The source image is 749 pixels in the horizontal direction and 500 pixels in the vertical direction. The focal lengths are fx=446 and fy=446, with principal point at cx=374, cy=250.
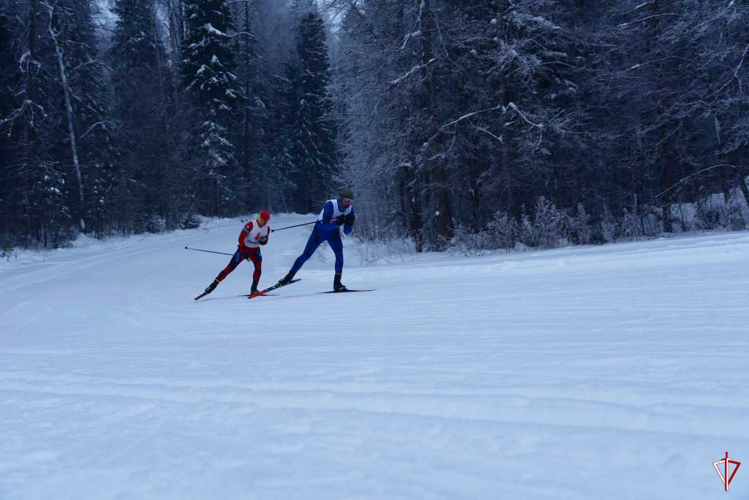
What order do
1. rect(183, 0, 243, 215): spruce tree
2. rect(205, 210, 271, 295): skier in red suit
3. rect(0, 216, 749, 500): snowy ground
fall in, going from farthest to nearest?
1. rect(183, 0, 243, 215): spruce tree
2. rect(205, 210, 271, 295): skier in red suit
3. rect(0, 216, 749, 500): snowy ground

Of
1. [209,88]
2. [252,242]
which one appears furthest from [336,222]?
[209,88]

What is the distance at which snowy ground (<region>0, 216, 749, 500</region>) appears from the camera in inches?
59.7

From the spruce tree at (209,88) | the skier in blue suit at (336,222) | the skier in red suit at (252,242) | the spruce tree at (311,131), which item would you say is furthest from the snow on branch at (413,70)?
the spruce tree at (311,131)

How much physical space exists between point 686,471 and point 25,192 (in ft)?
76.3

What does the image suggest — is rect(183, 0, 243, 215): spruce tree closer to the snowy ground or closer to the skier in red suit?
the skier in red suit

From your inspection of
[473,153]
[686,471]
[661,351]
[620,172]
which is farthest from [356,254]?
[686,471]

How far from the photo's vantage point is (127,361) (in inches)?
137

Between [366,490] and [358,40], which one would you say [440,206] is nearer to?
[358,40]

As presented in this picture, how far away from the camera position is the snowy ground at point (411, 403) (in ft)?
4.97

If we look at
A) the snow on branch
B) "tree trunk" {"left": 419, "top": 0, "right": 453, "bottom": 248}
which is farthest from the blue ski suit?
the snow on branch

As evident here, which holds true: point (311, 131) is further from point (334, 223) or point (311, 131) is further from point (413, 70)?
point (334, 223)

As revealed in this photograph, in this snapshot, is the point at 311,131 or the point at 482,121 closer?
the point at 482,121

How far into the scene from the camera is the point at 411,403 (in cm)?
208

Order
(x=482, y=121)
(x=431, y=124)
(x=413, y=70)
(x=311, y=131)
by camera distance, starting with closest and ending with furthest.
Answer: (x=413, y=70)
(x=431, y=124)
(x=482, y=121)
(x=311, y=131)
